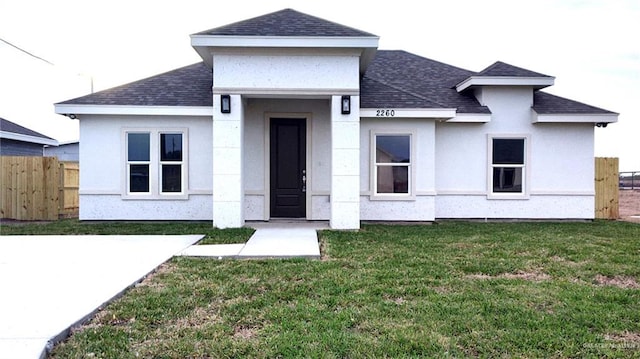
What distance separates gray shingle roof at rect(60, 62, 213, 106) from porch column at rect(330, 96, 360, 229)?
12.1 feet

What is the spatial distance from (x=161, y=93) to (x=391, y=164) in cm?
641

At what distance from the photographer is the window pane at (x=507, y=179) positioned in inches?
483

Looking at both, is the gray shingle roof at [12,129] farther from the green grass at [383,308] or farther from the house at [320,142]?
the green grass at [383,308]

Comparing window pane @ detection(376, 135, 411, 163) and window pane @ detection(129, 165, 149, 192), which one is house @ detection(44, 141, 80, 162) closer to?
window pane @ detection(129, 165, 149, 192)

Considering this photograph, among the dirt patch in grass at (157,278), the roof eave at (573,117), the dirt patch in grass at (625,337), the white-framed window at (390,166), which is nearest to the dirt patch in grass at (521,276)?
the dirt patch in grass at (625,337)

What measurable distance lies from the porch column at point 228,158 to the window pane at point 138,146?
2.95 m

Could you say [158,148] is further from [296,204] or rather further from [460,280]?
[460,280]

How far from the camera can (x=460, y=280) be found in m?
5.38

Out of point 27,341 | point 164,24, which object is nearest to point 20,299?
point 27,341

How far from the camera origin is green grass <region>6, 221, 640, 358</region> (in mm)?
3389

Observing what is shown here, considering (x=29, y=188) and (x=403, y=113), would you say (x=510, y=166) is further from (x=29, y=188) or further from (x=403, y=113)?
(x=29, y=188)

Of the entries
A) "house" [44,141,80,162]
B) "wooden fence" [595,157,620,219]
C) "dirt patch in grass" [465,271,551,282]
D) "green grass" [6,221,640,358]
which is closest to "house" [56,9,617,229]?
"wooden fence" [595,157,620,219]

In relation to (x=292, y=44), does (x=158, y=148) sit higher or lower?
lower

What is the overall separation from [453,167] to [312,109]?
4248 mm
